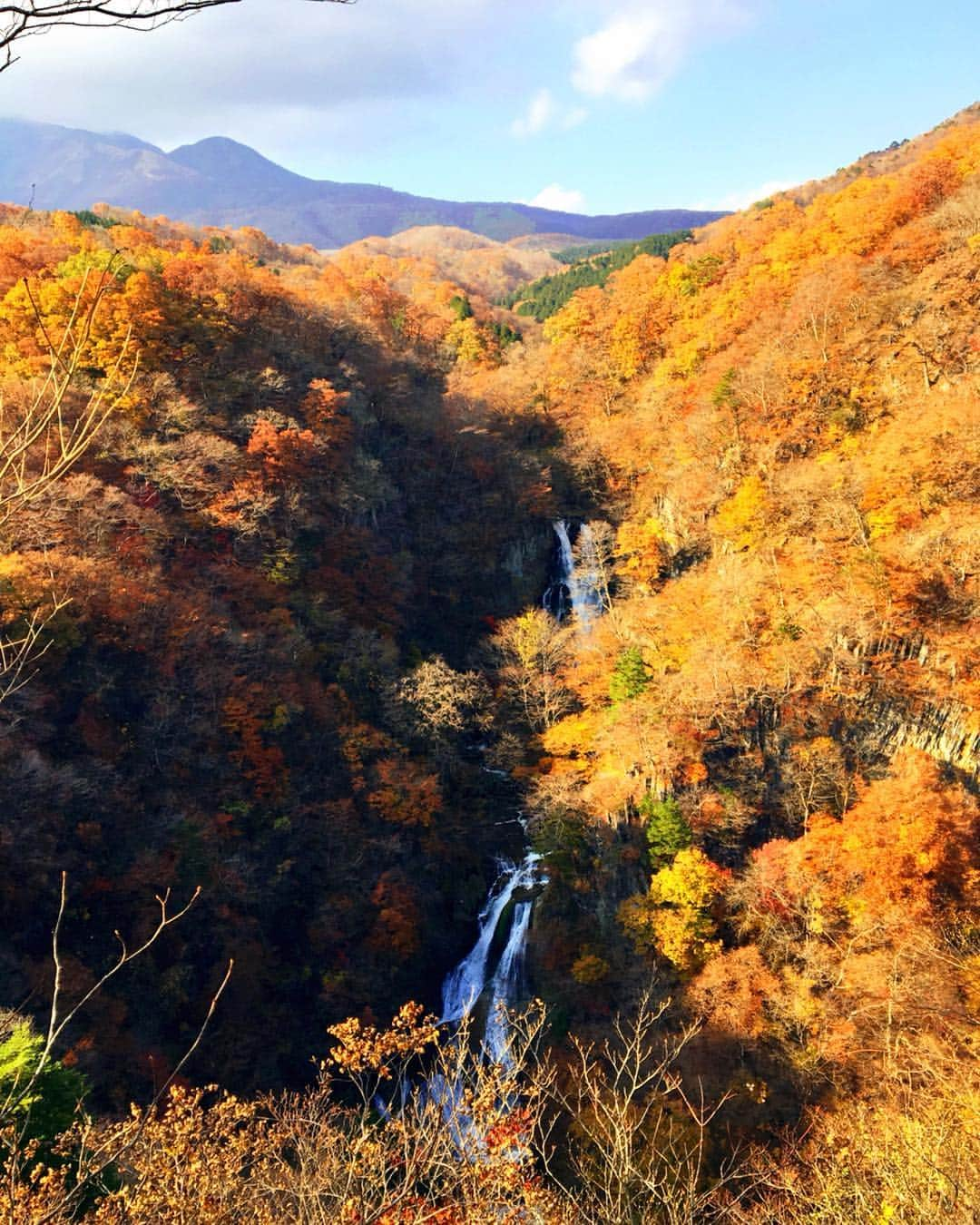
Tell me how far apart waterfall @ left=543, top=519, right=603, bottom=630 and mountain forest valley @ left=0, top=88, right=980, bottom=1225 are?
25cm

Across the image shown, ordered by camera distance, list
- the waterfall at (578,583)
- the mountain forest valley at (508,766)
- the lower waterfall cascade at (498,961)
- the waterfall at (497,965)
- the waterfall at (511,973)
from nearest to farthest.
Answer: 1. the mountain forest valley at (508,766)
2. the waterfall at (511,973)
3. the lower waterfall cascade at (498,961)
4. the waterfall at (497,965)
5. the waterfall at (578,583)

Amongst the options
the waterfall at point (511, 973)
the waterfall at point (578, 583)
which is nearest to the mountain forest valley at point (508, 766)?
the waterfall at point (511, 973)

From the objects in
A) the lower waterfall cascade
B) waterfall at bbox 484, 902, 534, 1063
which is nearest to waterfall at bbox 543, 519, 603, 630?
the lower waterfall cascade

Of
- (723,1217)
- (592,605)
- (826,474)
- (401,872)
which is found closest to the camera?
(723,1217)

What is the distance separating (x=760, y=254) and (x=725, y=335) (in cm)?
713

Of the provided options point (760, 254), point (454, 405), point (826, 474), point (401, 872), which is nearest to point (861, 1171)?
point (401, 872)

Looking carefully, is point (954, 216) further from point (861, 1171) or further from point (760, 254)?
point (861, 1171)

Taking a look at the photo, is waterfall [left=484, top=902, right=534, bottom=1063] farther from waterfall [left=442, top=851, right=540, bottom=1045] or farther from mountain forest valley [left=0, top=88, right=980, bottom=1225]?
mountain forest valley [left=0, top=88, right=980, bottom=1225]

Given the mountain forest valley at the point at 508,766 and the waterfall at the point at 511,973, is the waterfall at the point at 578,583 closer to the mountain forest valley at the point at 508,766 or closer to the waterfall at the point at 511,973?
the mountain forest valley at the point at 508,766

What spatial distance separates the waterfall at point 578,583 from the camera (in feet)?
116

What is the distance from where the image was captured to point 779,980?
57.4ft

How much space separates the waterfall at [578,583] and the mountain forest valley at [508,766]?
25 cm

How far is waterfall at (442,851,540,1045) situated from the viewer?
22.1 meters

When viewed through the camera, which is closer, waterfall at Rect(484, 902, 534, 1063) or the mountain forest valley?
the mountain forest valley
